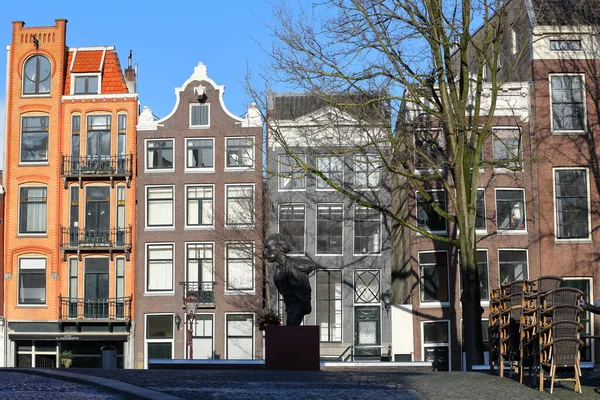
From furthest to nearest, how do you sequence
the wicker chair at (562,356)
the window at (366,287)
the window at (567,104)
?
the window at (366,287) < the window at (567,104) < the wicker chair at (562,356)

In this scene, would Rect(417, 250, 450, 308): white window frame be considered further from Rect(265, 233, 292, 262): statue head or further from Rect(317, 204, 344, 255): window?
Rect(265, 233, 292, 262): statue head

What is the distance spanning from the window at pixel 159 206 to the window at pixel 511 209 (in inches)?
548

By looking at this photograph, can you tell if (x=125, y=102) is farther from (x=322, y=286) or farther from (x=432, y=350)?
(x=432, y=350)

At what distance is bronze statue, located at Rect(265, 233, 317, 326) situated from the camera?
21.6 metres

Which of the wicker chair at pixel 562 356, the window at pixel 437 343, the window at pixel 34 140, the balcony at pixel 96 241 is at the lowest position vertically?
the window at pixel 437 343

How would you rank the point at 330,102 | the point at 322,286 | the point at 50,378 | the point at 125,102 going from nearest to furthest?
the point at 50,378 < the point at 330,102 < the point at 322,286 < the point at 125,102

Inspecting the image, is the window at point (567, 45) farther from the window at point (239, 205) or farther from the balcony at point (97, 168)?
the balcony at point (97, 168)

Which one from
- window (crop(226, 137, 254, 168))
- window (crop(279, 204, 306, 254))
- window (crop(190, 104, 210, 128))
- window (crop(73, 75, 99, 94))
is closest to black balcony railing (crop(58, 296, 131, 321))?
window (crop(226, 137, 254, 168))

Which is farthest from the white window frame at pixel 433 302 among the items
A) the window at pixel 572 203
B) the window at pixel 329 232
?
the window at pixel 572 203

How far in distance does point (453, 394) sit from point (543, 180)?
26848 mm

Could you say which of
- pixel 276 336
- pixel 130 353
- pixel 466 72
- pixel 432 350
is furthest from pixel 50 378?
pixel 130 353

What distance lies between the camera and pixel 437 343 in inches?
1588

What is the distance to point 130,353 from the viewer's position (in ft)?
147

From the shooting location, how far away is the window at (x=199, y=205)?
1770 inches
